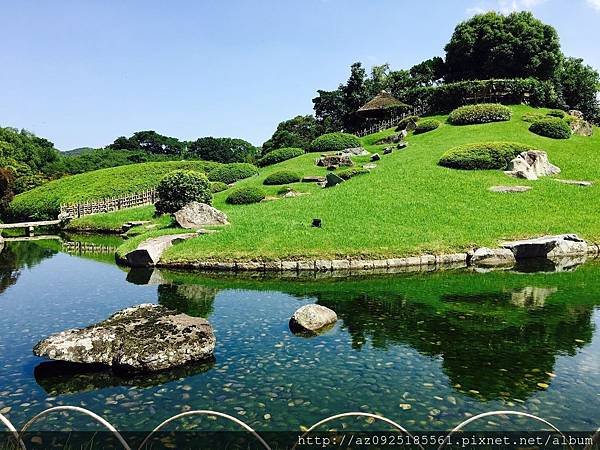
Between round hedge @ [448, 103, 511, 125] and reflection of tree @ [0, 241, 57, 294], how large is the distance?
160ft

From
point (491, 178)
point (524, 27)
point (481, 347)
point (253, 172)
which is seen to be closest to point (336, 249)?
point (481, 347)

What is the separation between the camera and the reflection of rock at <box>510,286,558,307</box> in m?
16.5

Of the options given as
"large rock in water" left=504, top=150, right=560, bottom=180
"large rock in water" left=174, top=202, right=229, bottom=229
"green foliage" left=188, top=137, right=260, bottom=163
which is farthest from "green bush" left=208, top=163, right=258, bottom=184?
"green foliage" left=188, top=137, right=260, bottom=163

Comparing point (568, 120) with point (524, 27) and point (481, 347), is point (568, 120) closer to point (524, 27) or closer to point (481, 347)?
point (524, 27)

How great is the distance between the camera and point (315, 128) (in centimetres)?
9162

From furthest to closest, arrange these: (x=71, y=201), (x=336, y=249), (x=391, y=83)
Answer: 1. (x=391, y=83)
2. (x=71, y=201)
3. (x=336, y=249)

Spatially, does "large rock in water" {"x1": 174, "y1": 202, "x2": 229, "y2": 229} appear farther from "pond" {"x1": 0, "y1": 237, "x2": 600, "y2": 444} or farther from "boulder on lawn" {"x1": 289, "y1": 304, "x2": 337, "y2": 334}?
"boulder on lawn" {"x1": 289, "y1": 304, "x2": 337, "y2": 334}

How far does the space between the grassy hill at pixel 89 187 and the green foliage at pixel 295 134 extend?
40.7 feet

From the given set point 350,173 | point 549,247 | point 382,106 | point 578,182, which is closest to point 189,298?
point 549,247

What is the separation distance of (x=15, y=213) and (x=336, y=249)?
162ft

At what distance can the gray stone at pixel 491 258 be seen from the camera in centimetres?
2419

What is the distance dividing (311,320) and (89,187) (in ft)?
187

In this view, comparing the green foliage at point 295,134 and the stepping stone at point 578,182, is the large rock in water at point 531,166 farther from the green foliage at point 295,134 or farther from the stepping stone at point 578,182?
the green foliage at point 295,134

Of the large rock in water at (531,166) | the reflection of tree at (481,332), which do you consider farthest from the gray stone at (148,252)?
the large rock in water at (531,166)
